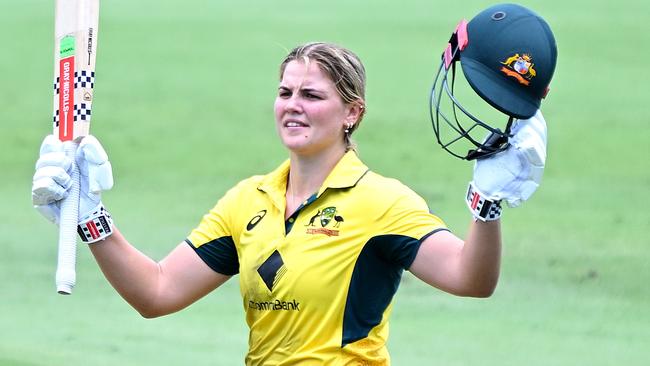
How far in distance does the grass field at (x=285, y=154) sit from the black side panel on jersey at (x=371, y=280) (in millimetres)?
2978

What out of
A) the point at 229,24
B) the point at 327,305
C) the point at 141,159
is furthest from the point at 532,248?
the point at 327,305

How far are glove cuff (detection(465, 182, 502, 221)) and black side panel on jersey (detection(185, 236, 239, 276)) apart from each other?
38.5 inches

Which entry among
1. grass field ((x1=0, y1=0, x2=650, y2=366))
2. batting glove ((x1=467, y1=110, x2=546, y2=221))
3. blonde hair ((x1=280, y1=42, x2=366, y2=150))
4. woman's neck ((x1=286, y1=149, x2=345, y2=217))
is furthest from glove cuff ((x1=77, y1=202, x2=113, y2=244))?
grass field ((x1=0, y1=0, x2=650, y2=366))

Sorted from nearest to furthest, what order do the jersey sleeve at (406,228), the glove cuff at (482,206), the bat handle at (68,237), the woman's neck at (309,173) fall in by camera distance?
the glove cuff at (482,206), the jersey sleeve at (406,228), the bat handle at (68,237), the woman's neck at (309,173)

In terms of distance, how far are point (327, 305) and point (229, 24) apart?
713 cm

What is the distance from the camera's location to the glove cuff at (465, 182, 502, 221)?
3429 mm

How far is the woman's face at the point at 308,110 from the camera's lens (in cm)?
397

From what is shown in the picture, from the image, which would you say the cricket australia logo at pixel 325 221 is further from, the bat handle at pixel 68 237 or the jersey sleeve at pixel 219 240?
the bat handle at pixel 68 237

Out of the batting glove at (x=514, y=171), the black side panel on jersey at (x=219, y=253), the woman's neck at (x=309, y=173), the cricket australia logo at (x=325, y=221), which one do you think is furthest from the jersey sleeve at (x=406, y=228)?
the black side panel on jersey at (x=219, y=253)

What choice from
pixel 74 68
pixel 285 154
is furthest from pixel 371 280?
pixel 285 154

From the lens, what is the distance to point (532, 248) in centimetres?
809

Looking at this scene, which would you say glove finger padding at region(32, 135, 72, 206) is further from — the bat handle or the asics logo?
the asics logo

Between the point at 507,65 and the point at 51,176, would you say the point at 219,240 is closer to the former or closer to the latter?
the point at 51,176

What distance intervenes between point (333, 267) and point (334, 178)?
11.8 inches
